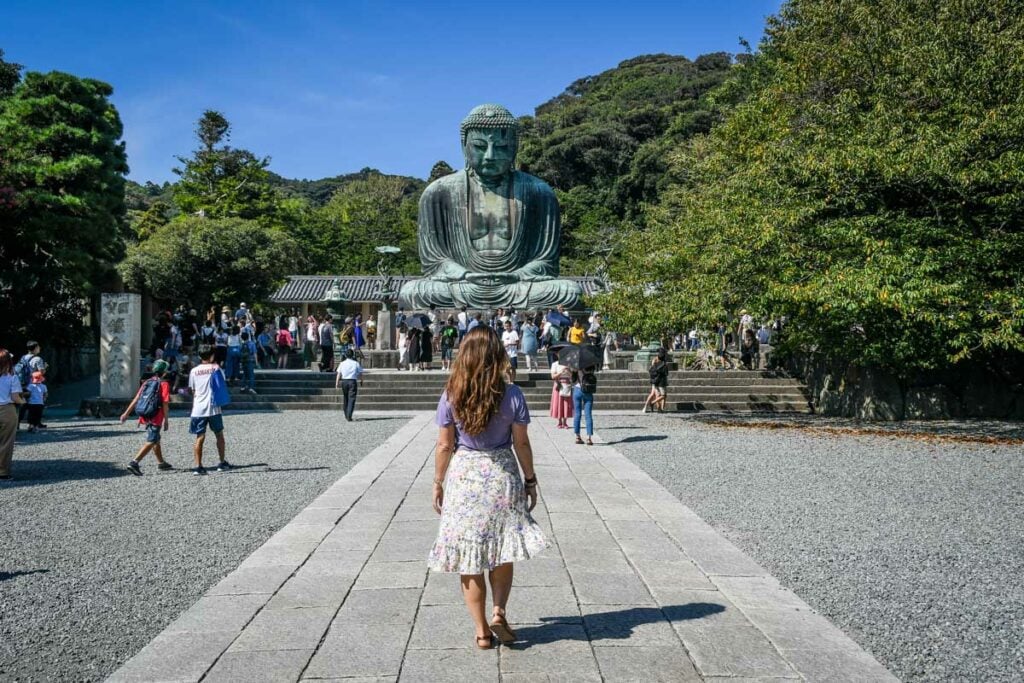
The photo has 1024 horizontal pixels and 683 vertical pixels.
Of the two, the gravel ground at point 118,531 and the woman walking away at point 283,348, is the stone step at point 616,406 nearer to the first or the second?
the gravel ground at point 118,531

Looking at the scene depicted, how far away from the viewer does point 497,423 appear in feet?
11.6

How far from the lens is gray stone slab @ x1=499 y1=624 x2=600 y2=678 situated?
3303mm

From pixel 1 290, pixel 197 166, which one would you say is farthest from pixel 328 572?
pixel 197 166

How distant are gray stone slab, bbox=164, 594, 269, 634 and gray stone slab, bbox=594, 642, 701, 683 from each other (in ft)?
5.46

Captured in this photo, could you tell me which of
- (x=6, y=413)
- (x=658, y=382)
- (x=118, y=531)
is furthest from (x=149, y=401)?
(x=658, y=382)

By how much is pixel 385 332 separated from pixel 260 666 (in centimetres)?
1921

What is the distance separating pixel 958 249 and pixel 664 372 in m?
4.99

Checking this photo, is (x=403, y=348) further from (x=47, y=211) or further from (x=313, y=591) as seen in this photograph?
(x=313, y=591)

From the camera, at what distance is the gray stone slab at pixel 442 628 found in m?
3.61

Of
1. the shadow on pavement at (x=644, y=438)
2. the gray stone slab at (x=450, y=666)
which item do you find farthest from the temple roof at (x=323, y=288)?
the gray stone slab at (x=450, y=666)

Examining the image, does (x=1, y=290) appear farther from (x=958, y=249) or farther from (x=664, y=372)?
(x=958, y=249)

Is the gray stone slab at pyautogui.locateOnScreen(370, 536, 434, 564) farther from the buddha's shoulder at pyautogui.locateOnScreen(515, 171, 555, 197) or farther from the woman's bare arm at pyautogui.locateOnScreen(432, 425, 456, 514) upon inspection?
the buddha's shoulder at pyautogui.locateOnScreen(515, 171, 555, 197)

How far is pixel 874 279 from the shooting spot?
10.9 m

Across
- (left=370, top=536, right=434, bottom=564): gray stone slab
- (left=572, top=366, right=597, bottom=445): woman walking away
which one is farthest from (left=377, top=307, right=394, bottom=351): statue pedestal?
(left=370, top=536, right=434, bottom=564): gray stone slab
